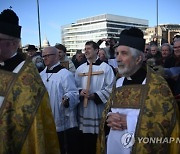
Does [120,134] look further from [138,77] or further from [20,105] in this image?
[20,105]

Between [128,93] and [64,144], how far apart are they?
9.29ft

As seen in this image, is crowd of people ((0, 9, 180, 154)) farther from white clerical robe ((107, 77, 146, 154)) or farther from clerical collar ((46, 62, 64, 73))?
clerical collar ((46, 62, 64, 73))

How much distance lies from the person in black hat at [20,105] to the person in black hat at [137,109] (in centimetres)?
75

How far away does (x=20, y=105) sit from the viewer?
287 cm

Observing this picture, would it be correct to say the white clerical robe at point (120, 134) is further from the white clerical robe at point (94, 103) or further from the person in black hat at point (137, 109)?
the white clerical robe at point (94, 103)

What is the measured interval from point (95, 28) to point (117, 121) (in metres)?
132

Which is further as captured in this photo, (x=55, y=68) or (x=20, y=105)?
(x=55, y=68)

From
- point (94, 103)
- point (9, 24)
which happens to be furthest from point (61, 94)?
point (9, 24)

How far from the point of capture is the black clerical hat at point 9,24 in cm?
312

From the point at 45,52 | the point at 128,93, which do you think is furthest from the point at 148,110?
the point at 45,52

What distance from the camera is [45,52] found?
5207 millimetres

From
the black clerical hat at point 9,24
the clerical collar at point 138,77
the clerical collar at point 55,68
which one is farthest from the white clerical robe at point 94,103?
the black clerical hat at point 9,24

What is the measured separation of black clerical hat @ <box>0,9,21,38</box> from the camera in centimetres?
312

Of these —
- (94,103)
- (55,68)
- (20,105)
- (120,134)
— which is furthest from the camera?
(94,103)
